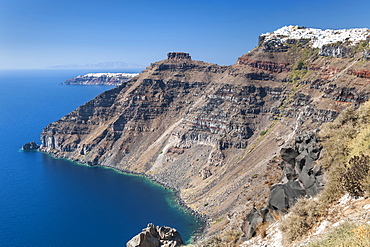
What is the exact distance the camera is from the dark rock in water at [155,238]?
3875 cm

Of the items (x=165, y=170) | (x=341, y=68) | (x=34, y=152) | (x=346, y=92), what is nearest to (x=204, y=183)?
(x=165, y=170)

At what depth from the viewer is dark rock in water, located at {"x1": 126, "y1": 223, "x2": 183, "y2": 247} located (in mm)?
38750

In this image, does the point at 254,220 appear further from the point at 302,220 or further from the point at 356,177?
the point at 356,177

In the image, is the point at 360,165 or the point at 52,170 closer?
the point at 360,165

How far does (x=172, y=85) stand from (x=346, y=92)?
364 feet

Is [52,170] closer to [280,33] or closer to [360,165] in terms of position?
[280,33]

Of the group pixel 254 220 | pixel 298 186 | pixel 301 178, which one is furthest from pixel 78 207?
pixel 301 178

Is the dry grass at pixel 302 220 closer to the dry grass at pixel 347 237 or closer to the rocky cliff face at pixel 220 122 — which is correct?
the dry grass at pixel 347 237

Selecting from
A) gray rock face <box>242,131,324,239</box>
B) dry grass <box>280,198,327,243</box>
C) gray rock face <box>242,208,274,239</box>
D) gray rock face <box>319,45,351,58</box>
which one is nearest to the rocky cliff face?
gray rock face <box>319,45,351,58</box>

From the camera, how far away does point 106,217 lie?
111 metres

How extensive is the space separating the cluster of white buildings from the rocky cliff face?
4.27m

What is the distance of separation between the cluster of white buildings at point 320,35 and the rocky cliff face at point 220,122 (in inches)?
168

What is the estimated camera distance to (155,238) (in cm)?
4125

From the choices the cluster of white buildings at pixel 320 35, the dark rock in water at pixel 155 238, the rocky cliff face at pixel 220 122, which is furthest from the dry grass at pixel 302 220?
the cluster of white buildings at pixel 320 35
